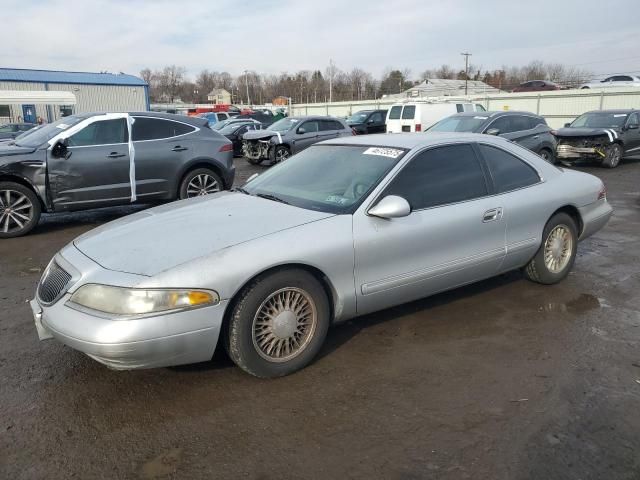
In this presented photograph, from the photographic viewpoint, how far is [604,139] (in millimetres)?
14430

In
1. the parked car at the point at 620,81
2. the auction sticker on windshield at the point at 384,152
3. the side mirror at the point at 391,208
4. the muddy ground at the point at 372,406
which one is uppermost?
the parked car at the point at 620,81

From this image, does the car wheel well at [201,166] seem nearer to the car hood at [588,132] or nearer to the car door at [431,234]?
the car door at [431,234]

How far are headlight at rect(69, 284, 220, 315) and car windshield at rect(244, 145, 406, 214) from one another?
3.71ft

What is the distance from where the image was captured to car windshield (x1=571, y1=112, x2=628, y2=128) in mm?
15258

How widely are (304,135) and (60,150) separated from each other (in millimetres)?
9134

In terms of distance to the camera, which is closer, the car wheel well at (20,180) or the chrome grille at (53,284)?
the chrome grille at (53,284)

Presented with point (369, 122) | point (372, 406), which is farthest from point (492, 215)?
point (369, 122)

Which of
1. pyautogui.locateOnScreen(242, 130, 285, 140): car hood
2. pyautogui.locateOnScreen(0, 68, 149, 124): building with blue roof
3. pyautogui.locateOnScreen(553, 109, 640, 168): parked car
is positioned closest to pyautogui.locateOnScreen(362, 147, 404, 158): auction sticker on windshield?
pyautogui.locateOnScreen(242, 130, 285, 140): car hood

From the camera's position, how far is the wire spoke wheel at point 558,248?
4.82 metres

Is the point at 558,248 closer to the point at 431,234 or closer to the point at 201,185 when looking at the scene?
the point at 431,234

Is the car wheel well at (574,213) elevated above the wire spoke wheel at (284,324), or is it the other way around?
the car wheel well at (574,213)

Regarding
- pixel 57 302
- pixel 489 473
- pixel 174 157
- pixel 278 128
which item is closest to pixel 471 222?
pixel 489 473

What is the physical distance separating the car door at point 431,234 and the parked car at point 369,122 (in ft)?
61.4

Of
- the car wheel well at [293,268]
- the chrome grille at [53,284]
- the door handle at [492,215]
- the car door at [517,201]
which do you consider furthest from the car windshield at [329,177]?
the chrome grille at [53,284]
